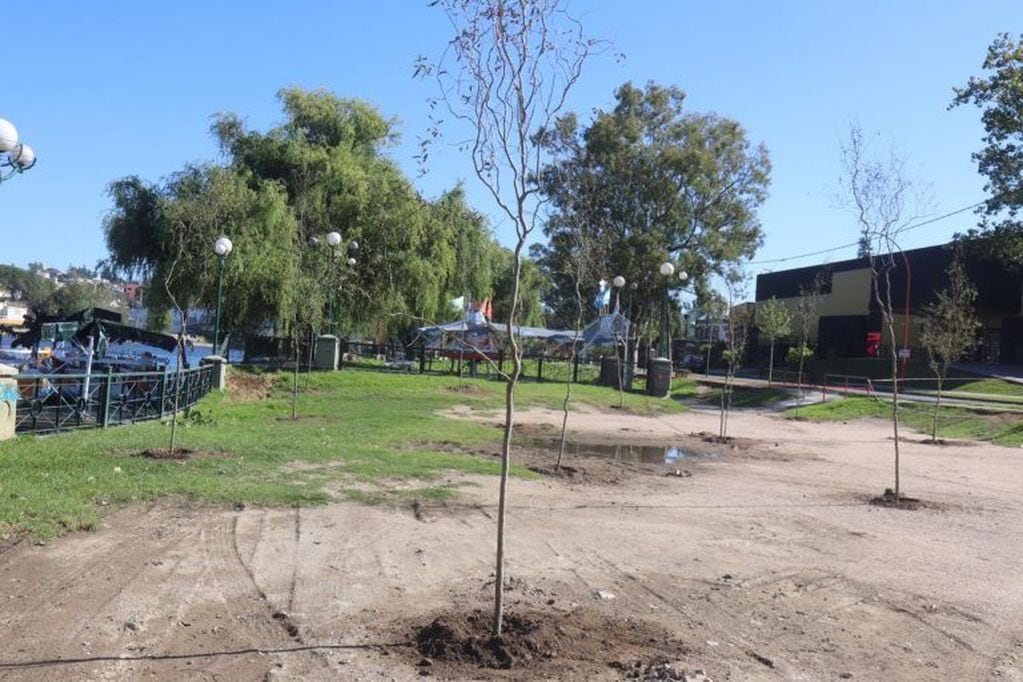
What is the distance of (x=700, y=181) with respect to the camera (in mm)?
48719

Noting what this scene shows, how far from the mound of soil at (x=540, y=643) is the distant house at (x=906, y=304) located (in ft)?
140

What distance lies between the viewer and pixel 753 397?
3803 centimetres

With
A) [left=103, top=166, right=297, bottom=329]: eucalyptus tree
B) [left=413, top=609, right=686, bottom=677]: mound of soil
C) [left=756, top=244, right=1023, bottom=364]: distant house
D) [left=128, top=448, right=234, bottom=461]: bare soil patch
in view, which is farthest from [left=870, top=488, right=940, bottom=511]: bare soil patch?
[left=756, top=244, right=1023, bottom=364]: distant house

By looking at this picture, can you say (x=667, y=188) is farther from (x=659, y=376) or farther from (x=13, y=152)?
(x=13, y=152)

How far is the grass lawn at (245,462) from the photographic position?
835 cm

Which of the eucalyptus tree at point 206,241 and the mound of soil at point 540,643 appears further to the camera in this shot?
the eucalyptus tree at point 206,241

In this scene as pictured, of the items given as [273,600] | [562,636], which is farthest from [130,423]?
[562,636]

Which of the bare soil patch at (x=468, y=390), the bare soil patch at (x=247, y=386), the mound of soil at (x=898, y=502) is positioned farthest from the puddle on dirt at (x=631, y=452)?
the bare soil patch at (x=468, y=390)

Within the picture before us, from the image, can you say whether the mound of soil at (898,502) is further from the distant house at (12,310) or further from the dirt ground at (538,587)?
the distant house at (12,310)

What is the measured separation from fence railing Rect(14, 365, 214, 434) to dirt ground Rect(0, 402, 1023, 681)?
21.0 ft

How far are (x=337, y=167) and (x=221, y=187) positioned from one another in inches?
304

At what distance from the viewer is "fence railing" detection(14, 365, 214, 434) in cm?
1337

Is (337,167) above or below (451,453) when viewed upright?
above

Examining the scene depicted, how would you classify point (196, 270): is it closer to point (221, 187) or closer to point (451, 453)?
point (221, 187)
